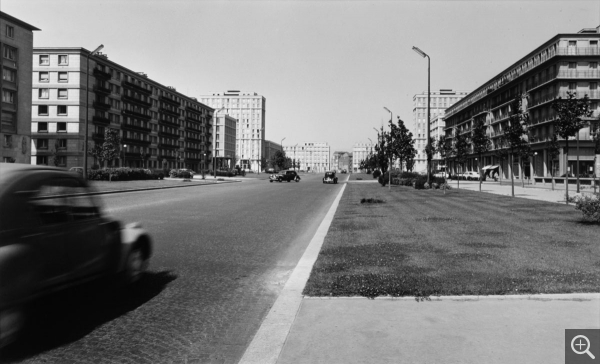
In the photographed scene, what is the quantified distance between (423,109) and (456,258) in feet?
511

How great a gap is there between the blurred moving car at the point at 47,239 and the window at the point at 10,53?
6208cm

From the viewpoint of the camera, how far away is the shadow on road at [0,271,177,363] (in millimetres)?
3885

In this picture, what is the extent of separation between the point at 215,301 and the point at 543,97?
69753mm

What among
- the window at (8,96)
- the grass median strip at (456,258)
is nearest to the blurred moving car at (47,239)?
the grass median strip at (456,258)

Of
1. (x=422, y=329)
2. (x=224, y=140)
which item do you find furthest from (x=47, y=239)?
(x=224, y=140)

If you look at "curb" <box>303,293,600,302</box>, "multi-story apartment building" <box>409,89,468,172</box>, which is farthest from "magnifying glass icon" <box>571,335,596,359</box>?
"multi-story apartment building" <box>409,89,468,172</box>

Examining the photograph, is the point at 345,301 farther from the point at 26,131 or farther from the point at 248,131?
the point at 248,131

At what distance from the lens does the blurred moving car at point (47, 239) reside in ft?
12.2

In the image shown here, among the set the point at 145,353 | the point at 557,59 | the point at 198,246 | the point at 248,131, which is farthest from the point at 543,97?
the point at 248,131

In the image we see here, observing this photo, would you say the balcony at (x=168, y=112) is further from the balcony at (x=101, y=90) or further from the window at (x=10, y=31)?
the window at (x=10, y=31)

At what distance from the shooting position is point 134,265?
575 cm

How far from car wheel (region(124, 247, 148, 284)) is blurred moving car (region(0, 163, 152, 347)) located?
48 millimetres

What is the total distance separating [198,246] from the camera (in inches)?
347

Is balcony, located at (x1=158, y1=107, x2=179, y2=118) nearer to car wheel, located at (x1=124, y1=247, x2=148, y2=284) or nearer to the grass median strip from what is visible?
the grass median strip
